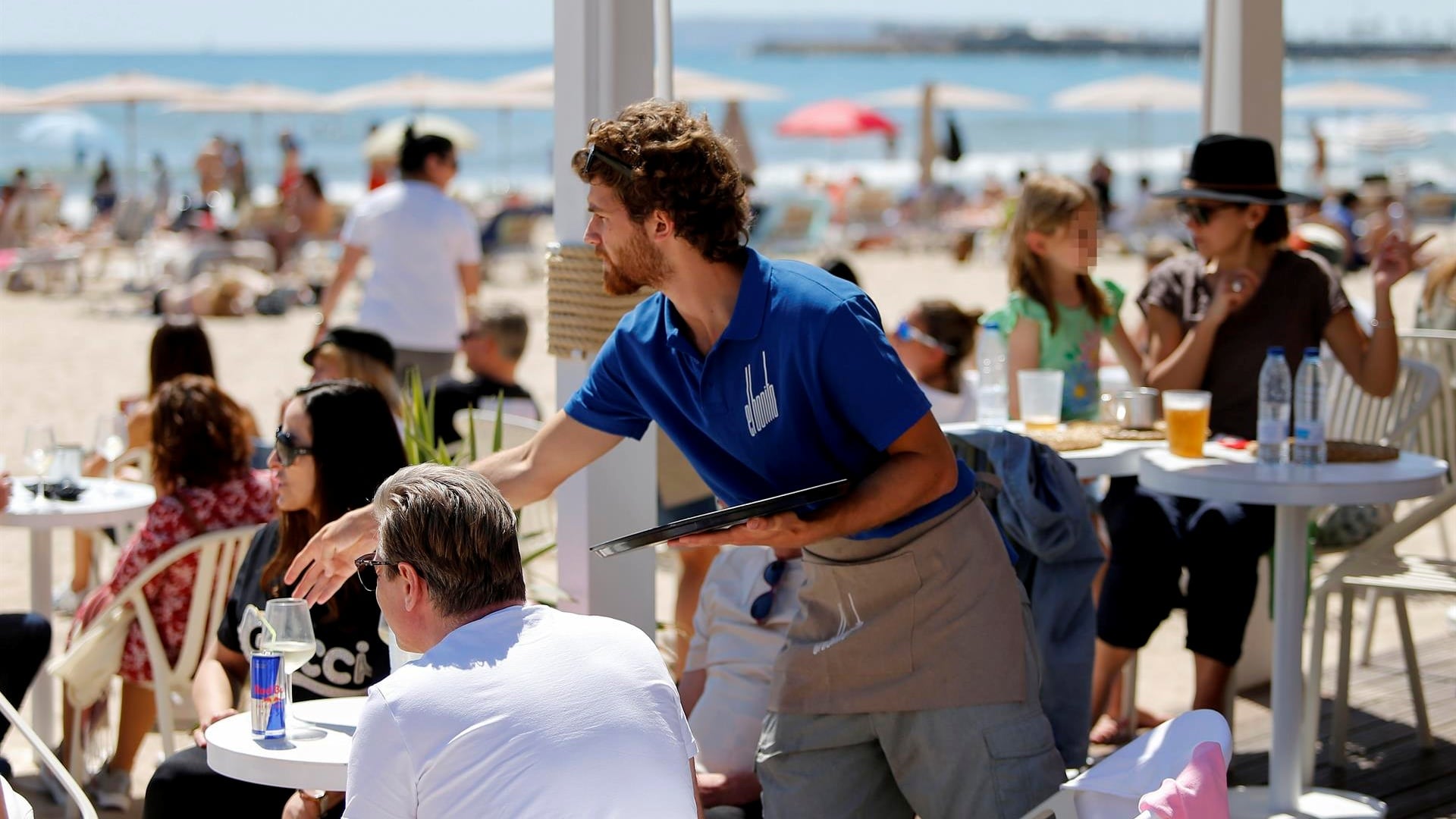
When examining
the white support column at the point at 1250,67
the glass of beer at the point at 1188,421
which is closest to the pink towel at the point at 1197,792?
the glass of beer at the point at 1188,421

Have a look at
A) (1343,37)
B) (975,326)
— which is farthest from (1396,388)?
(1343,37)

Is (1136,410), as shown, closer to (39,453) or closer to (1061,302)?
(1061,302)

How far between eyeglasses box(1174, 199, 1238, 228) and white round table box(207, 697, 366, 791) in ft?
8.74

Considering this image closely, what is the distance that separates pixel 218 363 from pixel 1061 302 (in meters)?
8.79

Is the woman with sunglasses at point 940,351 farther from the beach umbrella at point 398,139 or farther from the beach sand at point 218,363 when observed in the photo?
the beach umbrella at point 398,139

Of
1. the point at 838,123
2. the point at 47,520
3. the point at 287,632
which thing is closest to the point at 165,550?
the point at 47,520

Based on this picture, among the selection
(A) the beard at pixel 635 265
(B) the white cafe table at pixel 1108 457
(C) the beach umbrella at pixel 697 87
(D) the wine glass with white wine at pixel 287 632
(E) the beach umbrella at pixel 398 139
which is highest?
(C) the beach umbrella at pixel 697 87

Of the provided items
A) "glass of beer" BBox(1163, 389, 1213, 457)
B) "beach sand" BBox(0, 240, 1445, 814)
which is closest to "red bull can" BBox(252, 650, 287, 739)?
"beach sand" BBox(0, 240, 1445, 814)

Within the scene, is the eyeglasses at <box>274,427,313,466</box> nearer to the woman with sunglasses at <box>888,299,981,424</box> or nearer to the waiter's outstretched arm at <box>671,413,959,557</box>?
the waiter's outstretched arm at <box>671,413,959,557</box>

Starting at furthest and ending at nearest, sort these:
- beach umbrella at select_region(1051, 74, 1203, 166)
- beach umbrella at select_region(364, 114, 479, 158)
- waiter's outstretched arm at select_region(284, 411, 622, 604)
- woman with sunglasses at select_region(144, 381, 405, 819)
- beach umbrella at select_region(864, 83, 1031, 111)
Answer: beach umbrella at select_region(864, 83, 1031, 111)
beach umbrella at select_region(1051, 74, 1203, 166)
beach umbrella at select_region(364, 114, 479, 158)
woman with sunglasses at select_region(144, 381, 405, 819)
waiter's outstretched arm at select_region(284, 411, 622, 604)

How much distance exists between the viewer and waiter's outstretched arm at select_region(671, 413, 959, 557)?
2090 mm

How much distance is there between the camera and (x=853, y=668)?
2350 millimetres

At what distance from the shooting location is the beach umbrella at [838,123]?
2375cm

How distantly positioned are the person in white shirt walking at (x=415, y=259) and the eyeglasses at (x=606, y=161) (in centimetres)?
417
